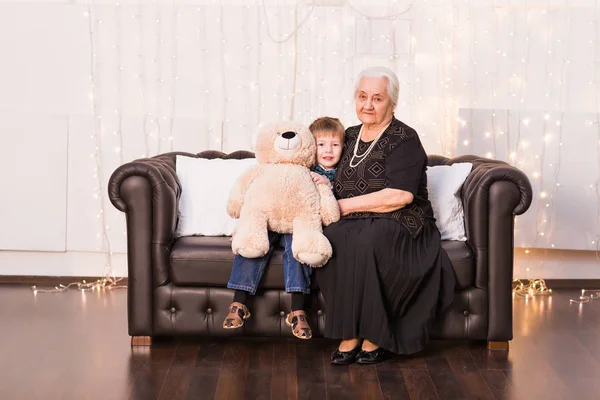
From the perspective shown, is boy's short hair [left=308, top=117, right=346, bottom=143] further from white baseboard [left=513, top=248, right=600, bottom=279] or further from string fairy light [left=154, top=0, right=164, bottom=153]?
white baseboard [left=513, top=248, right=600, bottom=279]

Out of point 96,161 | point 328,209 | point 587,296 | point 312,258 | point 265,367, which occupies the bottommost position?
point 265,367

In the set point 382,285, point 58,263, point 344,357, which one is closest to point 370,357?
point 344,357

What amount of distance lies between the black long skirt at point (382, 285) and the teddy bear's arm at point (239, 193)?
368mm

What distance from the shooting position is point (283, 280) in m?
3.27

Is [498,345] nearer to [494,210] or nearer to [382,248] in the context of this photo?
[494,210]

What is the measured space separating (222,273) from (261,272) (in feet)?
0.58

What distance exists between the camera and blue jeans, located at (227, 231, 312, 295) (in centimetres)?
319

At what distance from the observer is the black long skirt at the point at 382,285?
315 centimetres

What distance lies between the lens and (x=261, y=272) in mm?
3242

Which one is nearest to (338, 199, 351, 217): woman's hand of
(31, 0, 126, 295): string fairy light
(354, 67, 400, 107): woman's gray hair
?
(354, 67, 400, 107): woman's gray hair

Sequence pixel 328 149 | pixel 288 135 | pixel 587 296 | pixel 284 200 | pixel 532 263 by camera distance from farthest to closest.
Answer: pixel 532 263, pixel 587 296, pixel 328 149, pixel 288 135, pixel 284 200

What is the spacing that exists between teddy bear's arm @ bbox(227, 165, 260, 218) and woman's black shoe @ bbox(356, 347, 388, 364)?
0.74 meters

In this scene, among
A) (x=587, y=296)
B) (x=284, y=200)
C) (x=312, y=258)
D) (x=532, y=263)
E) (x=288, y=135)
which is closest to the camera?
(x=312, y=258)

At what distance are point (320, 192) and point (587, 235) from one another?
1.93 m
